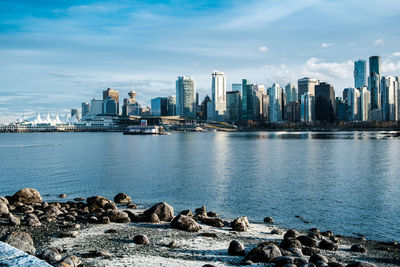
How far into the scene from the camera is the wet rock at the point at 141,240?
15.9 meters

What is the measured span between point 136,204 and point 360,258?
54.1 feet

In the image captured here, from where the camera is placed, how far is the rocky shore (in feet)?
45.4

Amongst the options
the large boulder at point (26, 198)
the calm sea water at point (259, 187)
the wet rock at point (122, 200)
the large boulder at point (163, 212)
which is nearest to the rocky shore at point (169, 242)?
Result: the large boulder at point (163, 212)

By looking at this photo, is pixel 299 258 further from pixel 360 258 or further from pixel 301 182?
pixel 301 182

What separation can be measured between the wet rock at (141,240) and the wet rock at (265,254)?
4.39 meters

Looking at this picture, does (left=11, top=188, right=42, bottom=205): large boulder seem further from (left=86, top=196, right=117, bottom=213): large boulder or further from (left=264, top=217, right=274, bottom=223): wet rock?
(left=264, top=217, right=274, bottom=223): wet rock

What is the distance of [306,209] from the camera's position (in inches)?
1019

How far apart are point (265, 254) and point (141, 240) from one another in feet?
17.4

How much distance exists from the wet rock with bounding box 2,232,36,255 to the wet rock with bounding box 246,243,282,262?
26.4 feet

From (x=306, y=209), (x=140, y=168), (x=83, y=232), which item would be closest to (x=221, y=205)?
(x=306, y=209)

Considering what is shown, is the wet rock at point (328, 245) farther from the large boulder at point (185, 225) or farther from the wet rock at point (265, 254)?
the large boulder at point (185, 225)

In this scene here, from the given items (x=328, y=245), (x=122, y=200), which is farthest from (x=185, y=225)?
(x=122, y=200)

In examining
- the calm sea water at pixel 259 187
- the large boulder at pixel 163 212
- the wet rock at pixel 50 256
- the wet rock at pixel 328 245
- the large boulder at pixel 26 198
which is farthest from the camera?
the large boulder at pixel 26 198

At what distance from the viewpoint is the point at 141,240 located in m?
16.0
